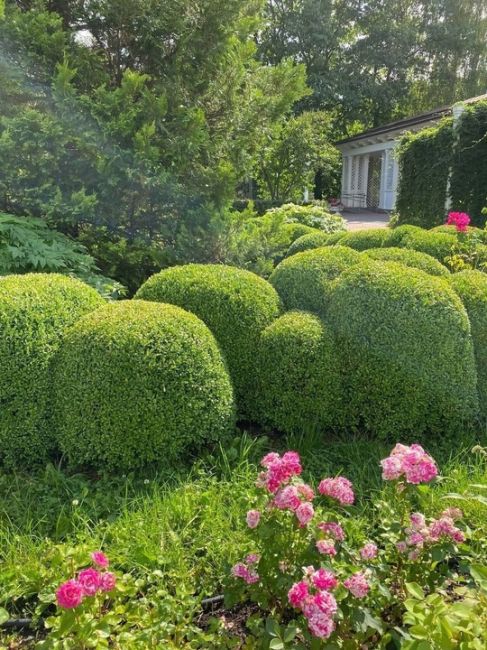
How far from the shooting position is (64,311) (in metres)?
2.74

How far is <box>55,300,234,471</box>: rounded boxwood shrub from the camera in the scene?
2416 mm

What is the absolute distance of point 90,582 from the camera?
55.2 inches

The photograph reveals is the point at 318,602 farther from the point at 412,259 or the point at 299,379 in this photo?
the point at 412,259

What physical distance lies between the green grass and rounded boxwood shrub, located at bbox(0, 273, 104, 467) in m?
0.15

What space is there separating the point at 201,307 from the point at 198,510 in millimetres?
1174

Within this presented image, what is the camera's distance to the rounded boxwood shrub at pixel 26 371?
2.51 meters

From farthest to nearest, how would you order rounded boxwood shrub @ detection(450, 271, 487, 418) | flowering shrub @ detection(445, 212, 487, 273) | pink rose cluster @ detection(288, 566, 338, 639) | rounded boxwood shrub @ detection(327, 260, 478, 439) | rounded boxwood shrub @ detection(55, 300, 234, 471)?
flowering shrub @ detection(445, 212, 487, 273) < rounded boxwood shrub @ detection(450, 271, 487, 418) < rounded boxwood shrub @ detection(327, 260, 478, 439) < rounded boxwood shrub @ detection(55, 300, 234, 471) < pink rose cluster @ detection(288, 566, 338, 639)

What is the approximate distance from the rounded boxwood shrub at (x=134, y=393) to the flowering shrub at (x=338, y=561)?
2.73 ft

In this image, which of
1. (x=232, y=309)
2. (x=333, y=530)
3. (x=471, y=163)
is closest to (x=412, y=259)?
(x=232, y=309)

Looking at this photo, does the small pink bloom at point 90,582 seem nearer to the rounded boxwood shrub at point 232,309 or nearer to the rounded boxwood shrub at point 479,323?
the rounded boxwood shrub at point 232,309

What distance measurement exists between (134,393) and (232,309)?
0.82 metres

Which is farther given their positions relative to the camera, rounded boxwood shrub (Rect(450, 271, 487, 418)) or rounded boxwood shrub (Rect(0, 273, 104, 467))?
rounded boxwood shrub (Rect(450, 271, 487, 418))

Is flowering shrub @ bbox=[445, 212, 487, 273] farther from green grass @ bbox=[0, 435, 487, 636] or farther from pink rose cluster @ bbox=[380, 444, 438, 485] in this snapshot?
pink rose cluster @ bbox=[380, 444, 438, 485]

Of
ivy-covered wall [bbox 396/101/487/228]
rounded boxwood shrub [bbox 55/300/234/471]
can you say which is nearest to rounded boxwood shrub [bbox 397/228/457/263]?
rounded boxwood shrub [bbox 55/300/234/471]
